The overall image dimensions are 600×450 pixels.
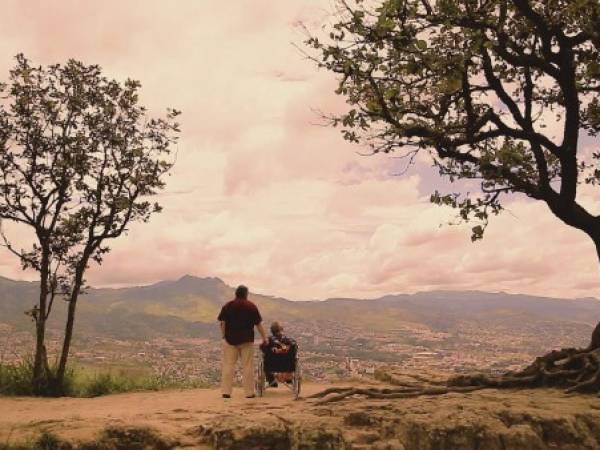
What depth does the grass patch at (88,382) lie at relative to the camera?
60.8 feet

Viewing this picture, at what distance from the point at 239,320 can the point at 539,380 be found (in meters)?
8.24

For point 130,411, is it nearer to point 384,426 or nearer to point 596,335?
point 384,426

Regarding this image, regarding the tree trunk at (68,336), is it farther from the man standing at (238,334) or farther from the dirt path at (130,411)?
the man standing at (238,334)

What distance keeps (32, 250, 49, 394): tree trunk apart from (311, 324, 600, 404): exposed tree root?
10.6m

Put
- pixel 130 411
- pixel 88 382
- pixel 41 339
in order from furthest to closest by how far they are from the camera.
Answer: pixel 88 382, pixel 41 339, pixel 130 411

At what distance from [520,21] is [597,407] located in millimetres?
10745

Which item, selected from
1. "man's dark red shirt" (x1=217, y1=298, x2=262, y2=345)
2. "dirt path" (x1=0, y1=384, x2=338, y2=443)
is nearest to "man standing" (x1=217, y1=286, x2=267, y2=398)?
"man's dark red shirt" (x1=217, y1=298, x2=262, y2=345)

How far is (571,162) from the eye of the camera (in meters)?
14.7

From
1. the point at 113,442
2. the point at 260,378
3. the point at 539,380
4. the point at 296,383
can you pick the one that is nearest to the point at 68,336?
the point at 260,378

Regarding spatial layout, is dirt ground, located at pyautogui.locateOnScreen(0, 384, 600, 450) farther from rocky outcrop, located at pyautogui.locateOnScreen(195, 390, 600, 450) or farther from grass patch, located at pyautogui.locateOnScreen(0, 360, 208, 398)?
grass patch, located at pyautogui.locateOnScreen(0, 360, 208, 398)

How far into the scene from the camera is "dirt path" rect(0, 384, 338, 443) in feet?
32.4

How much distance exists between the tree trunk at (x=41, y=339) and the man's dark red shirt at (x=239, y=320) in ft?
24.6

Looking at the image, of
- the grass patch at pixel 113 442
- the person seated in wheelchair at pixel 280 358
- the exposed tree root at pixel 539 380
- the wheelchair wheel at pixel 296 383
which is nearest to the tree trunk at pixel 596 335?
the exposed tree root at pixel 539 380

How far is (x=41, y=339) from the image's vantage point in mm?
18844
